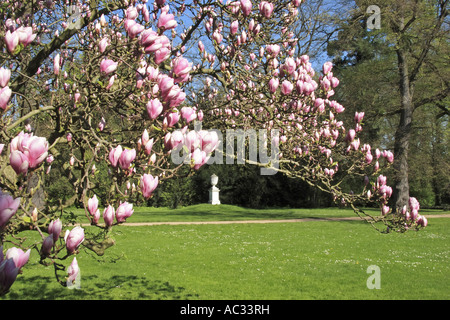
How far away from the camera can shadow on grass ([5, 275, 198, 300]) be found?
5770mm

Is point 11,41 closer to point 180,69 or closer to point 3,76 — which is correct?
point 3,76

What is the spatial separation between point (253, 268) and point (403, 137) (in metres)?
13.7

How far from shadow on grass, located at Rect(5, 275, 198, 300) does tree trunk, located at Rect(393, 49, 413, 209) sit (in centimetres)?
1517

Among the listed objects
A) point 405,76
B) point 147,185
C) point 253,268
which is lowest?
point 253,268

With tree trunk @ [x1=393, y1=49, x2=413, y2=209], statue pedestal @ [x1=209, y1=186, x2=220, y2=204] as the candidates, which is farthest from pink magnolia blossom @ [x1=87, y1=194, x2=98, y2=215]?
statue pedestal @ [x1=209, y1=186, x2=220, y2=204]

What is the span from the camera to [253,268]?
7.83m

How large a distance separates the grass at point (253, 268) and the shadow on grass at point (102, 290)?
0.05ft

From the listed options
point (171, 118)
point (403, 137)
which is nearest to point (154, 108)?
point (171, 118)

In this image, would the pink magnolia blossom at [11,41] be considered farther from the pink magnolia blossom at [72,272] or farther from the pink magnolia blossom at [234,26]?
the pink magnolia blossom at [234,26]

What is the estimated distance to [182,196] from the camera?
25500mm

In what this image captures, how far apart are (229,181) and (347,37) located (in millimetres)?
12694

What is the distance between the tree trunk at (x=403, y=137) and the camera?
1822 cm
